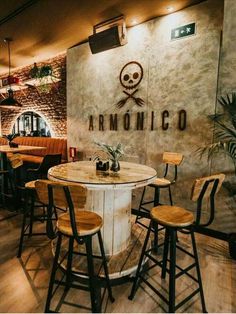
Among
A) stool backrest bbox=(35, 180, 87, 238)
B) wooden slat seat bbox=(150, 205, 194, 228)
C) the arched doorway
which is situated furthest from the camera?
the arched doorway

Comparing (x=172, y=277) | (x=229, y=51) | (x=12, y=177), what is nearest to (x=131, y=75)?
(x=229, y=51)

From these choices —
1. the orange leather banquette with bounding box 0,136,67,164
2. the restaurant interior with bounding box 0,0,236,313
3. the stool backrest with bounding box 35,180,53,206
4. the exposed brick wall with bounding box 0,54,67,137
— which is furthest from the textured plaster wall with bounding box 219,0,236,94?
the exposed brick wall with bounding box 0,54,67,137

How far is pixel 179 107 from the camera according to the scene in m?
3.27

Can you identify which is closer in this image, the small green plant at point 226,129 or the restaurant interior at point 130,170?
the restaurant interior at point 130,170

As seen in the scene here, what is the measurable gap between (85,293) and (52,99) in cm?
527

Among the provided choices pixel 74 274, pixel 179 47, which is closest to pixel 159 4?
pixel 179 47

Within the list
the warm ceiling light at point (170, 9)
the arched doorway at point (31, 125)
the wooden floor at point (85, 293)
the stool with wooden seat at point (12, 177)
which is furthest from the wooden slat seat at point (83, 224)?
the arched doorway at point (31, 125)

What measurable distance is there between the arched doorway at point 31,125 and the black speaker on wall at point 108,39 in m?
3.19

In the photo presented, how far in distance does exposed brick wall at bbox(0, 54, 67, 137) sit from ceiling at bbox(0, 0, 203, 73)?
0.89 metres

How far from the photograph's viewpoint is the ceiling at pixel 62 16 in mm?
3094

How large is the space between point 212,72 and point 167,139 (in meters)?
1.14

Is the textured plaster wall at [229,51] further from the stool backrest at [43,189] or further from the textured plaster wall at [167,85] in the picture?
the stool backrest at [43,189]

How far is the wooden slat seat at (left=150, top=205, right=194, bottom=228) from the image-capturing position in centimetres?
164

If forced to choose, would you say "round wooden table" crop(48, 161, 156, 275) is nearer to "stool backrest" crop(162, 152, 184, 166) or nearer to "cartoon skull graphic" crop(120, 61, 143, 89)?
"stool backrest" crop(162, 152, 184, 166)
